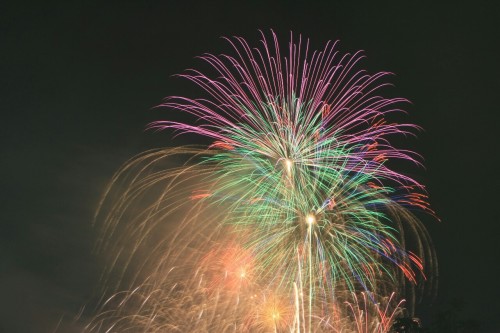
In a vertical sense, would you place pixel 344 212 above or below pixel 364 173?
below

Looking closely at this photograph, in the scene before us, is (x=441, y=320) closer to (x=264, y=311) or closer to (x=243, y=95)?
(x=264, y=311)

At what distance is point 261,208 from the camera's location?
2062cm

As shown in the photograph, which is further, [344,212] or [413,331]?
[413,331]

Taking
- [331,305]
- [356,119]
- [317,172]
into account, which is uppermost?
[356,119]

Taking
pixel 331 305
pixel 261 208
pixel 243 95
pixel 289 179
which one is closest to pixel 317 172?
pixel 289 179

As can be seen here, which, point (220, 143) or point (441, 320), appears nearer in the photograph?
point (220, 143)

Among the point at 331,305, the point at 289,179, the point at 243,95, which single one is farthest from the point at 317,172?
the point at 331,305

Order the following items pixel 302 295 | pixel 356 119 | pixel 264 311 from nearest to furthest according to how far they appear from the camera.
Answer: pixel 356 119 < pixel 302 295 < pixel 264 311

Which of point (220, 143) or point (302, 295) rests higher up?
point (220, 143)

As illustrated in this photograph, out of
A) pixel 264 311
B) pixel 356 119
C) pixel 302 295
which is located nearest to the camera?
pixel 356 119

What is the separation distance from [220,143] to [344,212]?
4968 mm

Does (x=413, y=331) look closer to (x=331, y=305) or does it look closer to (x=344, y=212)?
(x=331, y=305)

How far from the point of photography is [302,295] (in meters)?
21.0

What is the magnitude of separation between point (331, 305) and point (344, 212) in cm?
370
